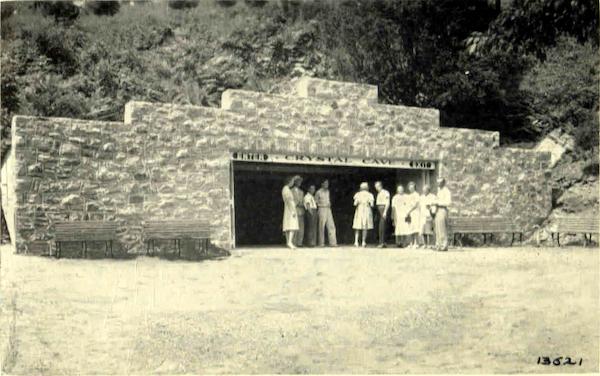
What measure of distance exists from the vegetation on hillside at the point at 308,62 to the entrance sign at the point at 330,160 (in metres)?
5.60

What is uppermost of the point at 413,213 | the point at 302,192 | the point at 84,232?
the point at 302,192

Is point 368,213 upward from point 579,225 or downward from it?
upward

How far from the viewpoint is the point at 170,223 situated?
561 inches

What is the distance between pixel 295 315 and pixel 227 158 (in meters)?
6.18

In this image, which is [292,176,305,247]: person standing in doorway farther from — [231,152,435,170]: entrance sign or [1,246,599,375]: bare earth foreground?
[1,246,599,375]: bare earth foreground

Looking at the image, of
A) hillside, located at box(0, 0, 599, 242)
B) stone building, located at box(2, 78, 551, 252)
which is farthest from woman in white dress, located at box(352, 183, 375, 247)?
hillside, located at box(0, 0, 599, 242)

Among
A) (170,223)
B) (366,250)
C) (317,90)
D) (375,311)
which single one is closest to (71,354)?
(375,311)

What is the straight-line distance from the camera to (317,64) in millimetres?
28016

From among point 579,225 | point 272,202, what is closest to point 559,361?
point 579,225

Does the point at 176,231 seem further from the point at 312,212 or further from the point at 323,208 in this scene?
the point at 323,208

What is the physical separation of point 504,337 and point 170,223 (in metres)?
7.62

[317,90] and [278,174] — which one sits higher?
[317,90]

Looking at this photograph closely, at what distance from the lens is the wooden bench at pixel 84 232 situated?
13117 mm

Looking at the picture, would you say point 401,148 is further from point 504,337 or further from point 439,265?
point 504,337
